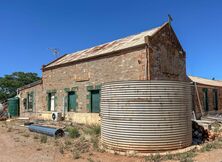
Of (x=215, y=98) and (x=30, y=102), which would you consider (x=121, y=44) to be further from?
(x=30, y=102)

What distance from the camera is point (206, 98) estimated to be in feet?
60.7

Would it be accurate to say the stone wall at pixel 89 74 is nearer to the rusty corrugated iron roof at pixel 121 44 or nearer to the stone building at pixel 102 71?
the stone building at pixel 102 71

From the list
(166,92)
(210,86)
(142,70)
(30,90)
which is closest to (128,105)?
(166,92)

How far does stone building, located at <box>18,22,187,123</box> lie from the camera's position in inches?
486

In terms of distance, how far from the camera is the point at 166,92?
7.49 metres

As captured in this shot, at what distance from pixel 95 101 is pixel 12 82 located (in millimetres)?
30413

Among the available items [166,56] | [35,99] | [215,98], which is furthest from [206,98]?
[35,99]

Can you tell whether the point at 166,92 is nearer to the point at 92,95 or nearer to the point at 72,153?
the point at 72,153

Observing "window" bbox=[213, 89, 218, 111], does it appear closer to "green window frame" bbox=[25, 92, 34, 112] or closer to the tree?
"green window frame" bbox=[25, 92, 34, 112]

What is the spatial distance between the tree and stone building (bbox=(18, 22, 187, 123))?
22.2 m

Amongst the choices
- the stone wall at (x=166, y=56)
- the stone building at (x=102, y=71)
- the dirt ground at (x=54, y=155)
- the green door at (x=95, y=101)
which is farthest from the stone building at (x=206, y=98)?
the dirt ground at (x=54, y=155)

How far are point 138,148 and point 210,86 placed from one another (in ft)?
45.2

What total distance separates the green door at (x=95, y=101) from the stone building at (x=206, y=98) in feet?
22.6

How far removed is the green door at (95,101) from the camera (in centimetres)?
1445
